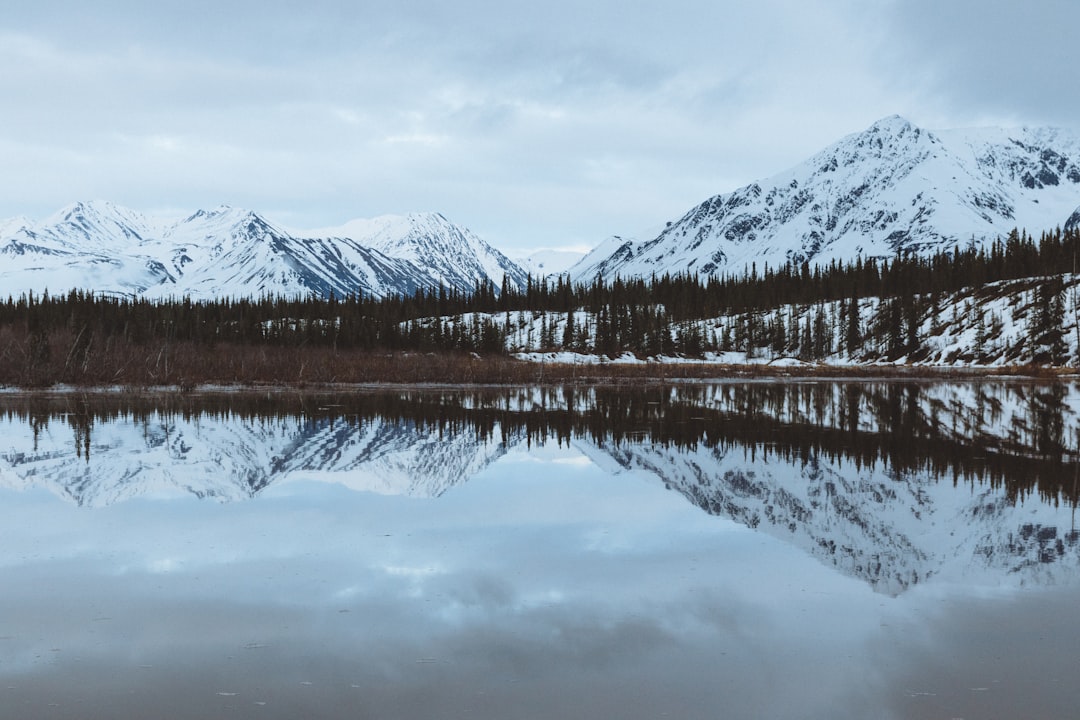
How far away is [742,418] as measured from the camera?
31.4m

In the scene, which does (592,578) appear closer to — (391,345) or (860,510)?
(860,510)

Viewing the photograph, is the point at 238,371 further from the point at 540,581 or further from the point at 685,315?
the point at 685,315

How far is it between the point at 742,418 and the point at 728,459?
1212 cm

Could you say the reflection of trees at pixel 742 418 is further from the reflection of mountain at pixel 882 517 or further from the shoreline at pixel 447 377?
the shoreline at pixel 447 377

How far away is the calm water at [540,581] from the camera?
21.5ft

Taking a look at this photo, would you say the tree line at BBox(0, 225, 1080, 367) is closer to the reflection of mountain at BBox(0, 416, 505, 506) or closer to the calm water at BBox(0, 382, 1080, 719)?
the reflection of mountain at BBox(0, 416, 505, 506)

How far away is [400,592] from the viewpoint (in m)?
9.27

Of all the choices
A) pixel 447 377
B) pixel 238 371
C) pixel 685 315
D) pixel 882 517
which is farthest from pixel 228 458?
pixel 685 315

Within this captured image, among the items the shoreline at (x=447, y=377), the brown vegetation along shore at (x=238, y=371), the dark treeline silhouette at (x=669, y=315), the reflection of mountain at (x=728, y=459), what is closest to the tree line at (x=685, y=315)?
the dark treeline silhouette at (x=669, y=315)

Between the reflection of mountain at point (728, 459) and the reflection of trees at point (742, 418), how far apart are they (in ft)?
0.32

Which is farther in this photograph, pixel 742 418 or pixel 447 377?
pixel 447 377

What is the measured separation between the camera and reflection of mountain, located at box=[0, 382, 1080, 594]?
38.7ft

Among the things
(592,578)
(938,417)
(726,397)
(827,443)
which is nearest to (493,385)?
(726,397)

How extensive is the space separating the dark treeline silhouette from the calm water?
83003mm
